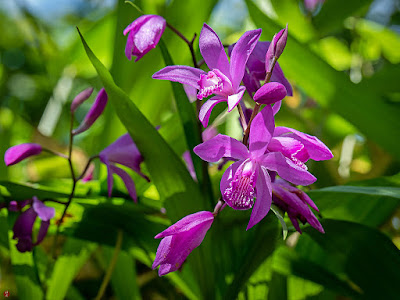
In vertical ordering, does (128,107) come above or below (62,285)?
above

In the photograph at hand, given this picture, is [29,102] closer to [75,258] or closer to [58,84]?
[58,84]

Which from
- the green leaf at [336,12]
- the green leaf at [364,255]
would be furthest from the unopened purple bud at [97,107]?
the green leaf at [336,12]

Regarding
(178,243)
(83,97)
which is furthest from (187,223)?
(83,97)

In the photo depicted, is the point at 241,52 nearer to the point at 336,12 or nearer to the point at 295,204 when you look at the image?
the point at 295,204

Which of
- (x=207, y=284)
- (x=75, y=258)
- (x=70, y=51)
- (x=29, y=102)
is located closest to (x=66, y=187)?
(x=75, y=258)

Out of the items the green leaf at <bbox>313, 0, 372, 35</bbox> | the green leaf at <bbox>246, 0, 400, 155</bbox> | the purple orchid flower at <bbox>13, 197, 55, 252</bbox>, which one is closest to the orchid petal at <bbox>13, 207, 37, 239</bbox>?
the purple orchid flower at <bbox>13, 197, 55, 252</bbox>

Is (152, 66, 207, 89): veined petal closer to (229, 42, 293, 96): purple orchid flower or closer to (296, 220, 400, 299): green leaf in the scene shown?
(229, 42, 293, 96): purple orchid flower
